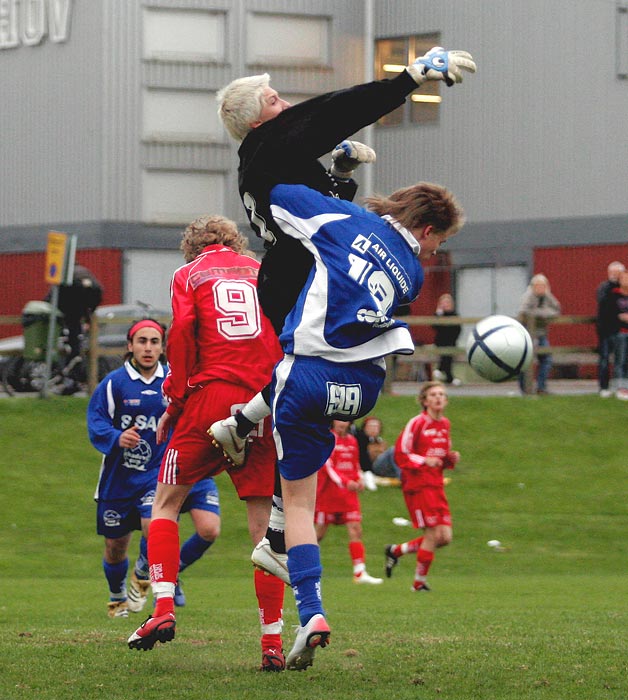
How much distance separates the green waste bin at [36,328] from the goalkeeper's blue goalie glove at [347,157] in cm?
1549

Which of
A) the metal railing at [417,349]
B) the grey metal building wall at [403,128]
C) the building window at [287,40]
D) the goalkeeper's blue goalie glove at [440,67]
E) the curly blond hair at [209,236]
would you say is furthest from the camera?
the building window at [287,40]

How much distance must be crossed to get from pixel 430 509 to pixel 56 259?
9109 mm

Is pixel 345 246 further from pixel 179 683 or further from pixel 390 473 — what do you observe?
pixel 390 473

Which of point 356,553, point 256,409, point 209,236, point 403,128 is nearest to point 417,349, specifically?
point 356,553

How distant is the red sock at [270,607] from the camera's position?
6.35m

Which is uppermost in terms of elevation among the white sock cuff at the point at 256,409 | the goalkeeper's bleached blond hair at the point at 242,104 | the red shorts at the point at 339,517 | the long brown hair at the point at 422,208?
the goalkeeper's bleached blond hair at the point at 242,104

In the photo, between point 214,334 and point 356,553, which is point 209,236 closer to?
point 214,334

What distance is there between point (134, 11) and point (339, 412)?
3450cm

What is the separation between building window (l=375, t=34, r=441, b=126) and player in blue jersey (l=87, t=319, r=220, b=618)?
29006 millimetres

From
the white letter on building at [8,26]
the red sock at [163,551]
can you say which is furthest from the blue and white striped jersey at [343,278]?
the white letter on building at [8,26]

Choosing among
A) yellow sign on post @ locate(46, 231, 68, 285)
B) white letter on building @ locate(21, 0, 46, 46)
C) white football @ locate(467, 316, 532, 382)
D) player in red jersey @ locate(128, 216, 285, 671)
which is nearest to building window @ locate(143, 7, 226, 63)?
white letter on building @ locate(21, 0, 46, 46)

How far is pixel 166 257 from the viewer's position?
39.5 meters

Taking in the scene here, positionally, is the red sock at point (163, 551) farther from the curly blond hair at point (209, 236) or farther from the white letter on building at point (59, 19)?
the white letter on building at point (59, 19)

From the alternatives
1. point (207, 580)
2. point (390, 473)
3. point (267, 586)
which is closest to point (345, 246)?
point (267, 586)
